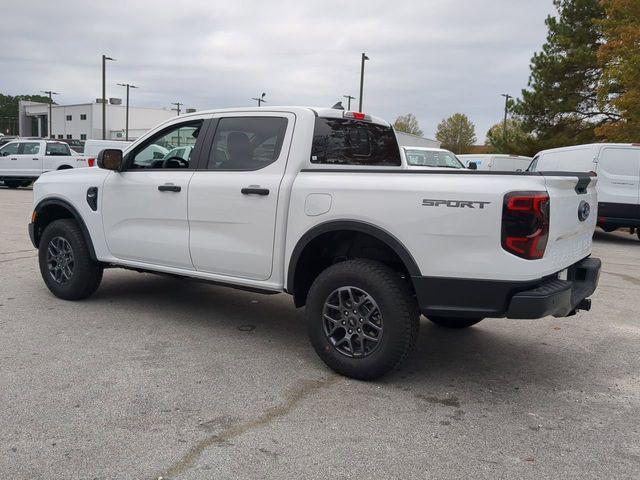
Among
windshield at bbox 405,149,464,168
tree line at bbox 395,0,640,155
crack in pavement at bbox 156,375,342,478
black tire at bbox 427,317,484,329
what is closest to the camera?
crack in pavement at bbox 156,375,342,478

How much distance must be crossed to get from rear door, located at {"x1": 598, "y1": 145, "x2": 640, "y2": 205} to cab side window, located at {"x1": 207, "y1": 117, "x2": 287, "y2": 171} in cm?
902

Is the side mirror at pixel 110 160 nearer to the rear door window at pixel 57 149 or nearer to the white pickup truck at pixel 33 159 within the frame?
the white pickup truck at pixel 33 159

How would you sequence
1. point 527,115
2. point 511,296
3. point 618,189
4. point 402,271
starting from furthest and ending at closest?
point 527,115
point 618,189
point 402,271
point 511,296

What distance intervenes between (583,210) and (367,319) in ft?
5.40

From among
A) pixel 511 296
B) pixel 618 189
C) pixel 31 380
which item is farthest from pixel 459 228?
pixel 618 189

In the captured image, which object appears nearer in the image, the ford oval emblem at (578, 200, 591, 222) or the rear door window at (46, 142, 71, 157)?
the ford oval emblem at (578, 200, 591, 222)

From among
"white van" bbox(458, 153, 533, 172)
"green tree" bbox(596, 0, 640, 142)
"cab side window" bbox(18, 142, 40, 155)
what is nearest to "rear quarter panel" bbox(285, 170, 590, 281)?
"green tree" bbox(596, 0, 640, 142)

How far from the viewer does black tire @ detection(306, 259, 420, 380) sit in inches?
146

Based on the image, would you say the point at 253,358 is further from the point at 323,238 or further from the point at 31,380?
the point at 31,380

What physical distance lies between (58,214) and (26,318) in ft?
4.26

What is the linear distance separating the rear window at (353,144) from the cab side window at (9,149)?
67.4 ft

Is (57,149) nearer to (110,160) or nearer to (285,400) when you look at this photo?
(110,160)

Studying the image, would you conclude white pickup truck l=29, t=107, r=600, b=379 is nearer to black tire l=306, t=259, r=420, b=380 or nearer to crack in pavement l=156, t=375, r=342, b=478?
black tire l=306, t=259, r=420, b=380

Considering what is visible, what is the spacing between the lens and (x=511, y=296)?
3461mm
